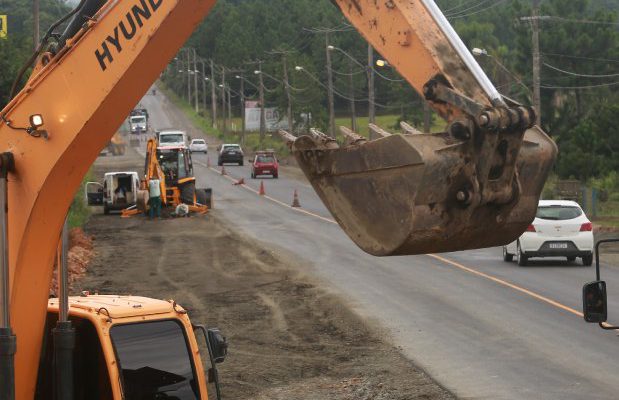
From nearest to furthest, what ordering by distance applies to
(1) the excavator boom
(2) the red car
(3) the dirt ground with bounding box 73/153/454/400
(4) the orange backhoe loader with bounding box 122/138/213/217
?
(1) the excavator boom
(3) the dirt ground with bounding box 73/153/454/400
(4) the orange backhoe loader with bounding box 122/138/213/217
(2) the red car

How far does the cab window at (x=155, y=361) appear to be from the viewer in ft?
29.6

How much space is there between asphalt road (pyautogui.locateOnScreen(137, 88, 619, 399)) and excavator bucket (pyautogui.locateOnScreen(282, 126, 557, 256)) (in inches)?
331

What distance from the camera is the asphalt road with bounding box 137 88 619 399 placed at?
1686 centimetres

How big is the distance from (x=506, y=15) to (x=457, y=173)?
15447 centimetres

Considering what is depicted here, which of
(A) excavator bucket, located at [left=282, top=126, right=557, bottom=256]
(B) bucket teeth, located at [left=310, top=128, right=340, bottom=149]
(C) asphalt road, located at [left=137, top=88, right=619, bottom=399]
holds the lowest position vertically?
(C) asphalt road, located at [left=137, top=88, right=619, bottom=399]

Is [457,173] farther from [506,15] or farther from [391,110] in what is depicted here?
[506,15]

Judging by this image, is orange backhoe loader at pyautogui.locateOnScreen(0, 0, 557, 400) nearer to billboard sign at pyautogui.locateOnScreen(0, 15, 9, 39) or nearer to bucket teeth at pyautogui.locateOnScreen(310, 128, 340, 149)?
bucket teeth at pyautogui.locateOnScreen(310, 128, 340, 149)

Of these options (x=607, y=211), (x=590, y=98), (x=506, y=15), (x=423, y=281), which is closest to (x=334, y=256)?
(x=423, y=281)

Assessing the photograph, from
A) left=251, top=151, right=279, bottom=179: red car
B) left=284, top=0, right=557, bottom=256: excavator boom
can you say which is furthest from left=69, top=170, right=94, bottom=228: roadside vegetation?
left=284, top=0, right=557, bottom=256: excavator boom

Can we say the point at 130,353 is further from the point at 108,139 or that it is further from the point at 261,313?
the point at 261,313

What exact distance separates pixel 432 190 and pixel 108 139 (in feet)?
7.81

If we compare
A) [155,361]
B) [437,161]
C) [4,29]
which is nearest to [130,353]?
[155,361]

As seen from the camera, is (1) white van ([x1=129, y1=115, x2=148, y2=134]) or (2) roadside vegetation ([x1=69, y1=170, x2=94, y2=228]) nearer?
(2) roadside vegetation ([x1=69, y1=170, x2=94, y2=228])

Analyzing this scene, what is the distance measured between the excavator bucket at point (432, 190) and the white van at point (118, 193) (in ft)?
141
